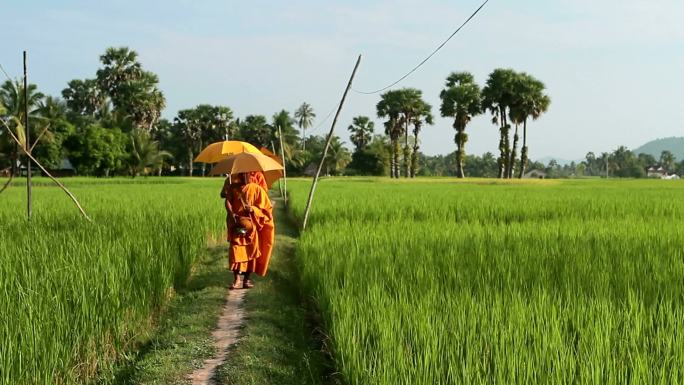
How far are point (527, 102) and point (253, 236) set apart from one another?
3868 centimetres

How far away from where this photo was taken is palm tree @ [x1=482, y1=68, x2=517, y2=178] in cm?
4041

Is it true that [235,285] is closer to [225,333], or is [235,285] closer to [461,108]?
[225,333]

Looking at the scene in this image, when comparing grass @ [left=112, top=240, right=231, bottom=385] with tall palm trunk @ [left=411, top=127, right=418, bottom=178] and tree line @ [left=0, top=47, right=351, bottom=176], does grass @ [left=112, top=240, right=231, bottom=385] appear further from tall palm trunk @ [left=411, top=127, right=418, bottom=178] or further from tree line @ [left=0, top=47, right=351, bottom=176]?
tall palm trunk @ [left=411, top=127, right=418, bottom=178]

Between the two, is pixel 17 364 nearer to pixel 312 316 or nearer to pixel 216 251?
pixel 312 316

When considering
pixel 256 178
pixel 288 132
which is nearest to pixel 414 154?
pixel 288 132

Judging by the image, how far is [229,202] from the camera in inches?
207

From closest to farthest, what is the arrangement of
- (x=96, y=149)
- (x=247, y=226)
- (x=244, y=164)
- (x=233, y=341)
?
(x=233, y=341)
(x=244, y=164)
(x=247, y=226)
(x=96, y=149)

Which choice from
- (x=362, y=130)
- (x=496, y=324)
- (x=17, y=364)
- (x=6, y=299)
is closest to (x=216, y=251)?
(x=6, y=299)

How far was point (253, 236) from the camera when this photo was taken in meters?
5.22

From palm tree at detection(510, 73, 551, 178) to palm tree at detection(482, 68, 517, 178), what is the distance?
1.90ft

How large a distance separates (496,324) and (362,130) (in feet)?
196

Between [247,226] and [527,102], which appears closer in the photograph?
[247,226]

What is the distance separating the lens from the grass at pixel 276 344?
304cm

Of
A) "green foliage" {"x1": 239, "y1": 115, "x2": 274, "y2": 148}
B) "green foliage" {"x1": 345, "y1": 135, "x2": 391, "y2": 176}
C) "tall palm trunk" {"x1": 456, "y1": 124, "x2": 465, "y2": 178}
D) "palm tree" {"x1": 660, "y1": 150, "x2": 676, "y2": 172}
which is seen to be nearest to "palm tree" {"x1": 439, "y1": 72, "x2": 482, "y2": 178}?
"tall palm trunk" {"x1": 456, "y1": 124, "x2": 465, "y2": 178}
